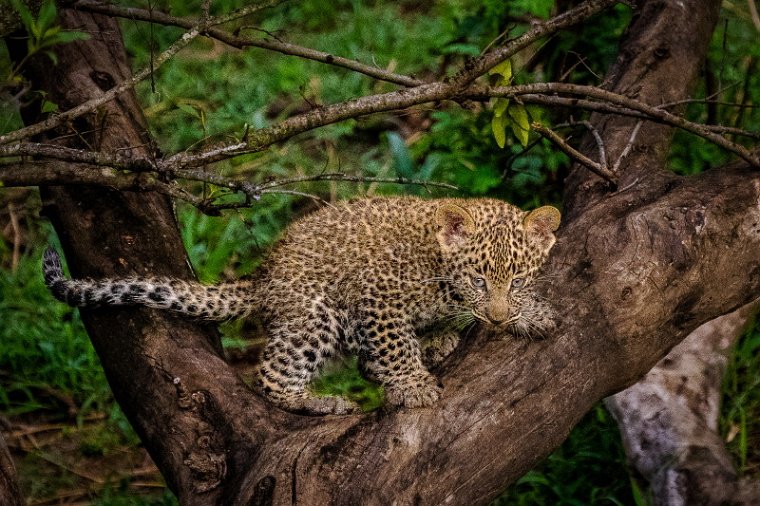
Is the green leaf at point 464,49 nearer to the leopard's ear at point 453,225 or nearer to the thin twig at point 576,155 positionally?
the thin twig at point 576,155

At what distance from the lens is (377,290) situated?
17.8 feet

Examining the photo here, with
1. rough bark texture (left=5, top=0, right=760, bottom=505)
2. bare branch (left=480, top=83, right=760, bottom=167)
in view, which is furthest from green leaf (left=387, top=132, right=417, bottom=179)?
bare branch (left=480, top=83, right=760, bottom=167)

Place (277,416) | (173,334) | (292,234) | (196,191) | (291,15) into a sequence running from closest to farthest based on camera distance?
(277,416) → (173,334) → (292,234) → (196,191) → (291,15)

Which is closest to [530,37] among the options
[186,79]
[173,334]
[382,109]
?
[382,109]

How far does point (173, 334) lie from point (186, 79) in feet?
18.6

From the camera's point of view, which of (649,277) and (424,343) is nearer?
(649,277)

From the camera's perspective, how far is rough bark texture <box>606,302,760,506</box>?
15.5 ft

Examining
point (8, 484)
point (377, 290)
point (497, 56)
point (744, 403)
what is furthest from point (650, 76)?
point (8, 484)

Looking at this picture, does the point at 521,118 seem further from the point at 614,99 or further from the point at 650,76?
the point at 650,76

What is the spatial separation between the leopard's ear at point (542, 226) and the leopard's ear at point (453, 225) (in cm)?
31

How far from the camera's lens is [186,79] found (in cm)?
998

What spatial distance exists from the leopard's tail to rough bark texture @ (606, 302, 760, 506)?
2464mm

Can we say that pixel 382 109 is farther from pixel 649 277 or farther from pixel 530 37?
pixel 649 277

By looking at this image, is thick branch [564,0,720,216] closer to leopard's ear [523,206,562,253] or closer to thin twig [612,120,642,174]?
thin twig [612,120,642,174]
